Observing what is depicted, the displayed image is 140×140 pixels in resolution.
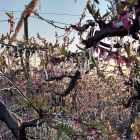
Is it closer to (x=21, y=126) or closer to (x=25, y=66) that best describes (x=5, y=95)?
(x=25, y=66)

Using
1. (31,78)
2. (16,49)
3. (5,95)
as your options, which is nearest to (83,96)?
(31,78)

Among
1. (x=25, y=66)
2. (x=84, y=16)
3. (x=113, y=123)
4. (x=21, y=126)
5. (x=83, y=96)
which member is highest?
(x=84, y=16)

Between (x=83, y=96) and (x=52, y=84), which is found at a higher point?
(x=52, y=84)

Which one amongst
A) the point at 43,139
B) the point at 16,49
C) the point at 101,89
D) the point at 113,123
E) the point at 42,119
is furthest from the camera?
the point at 113,123

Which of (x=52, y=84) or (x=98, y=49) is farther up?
(x=98, y=49)

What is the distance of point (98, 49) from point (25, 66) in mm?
2657

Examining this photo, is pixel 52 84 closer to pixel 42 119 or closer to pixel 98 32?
pixel 42 119

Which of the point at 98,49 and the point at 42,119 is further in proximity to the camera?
the point at 42,119

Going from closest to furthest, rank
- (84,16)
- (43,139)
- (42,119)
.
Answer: (42,119) < (43,139) < (84,16)

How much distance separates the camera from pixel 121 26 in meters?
0.60

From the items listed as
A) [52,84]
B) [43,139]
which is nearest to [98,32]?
[43,139]

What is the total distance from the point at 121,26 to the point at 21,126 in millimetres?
909

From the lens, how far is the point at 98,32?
0.65 metres

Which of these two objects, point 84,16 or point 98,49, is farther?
point 84,16
